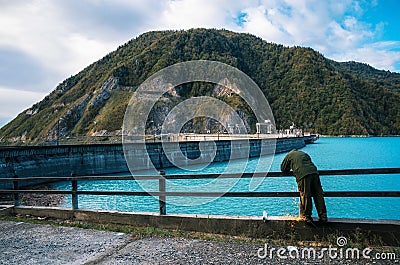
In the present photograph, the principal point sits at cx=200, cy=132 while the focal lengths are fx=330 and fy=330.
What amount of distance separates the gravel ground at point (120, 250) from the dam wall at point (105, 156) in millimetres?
23203

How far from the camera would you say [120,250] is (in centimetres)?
539

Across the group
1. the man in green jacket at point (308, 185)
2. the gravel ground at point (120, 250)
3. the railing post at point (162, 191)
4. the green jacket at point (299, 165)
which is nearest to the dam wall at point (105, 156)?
the gravel ground at point (120, 250)

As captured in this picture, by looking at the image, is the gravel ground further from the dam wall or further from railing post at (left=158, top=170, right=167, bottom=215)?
the dam wall

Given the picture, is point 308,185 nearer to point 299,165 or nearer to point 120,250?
point 299,165

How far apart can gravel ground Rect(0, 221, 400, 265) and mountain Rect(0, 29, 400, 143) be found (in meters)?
131

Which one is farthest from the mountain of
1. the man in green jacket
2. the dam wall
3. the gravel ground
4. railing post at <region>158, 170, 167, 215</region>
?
the man in green jacket

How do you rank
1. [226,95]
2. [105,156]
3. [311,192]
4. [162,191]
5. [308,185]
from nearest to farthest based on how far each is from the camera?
[308,185]
[311,192]
[162,191]
[105,156]
[226,95]

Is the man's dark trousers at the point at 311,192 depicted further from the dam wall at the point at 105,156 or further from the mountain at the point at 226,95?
the mountain at the point at 226,95

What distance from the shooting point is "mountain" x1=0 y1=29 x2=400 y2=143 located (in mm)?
147750

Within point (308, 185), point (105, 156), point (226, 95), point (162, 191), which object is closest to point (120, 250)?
point (162, 191)

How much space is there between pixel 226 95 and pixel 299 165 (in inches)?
6273

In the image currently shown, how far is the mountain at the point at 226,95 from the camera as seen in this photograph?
147750 mm

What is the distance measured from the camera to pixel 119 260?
16.1 ft

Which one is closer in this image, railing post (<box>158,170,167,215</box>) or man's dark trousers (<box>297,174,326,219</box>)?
man's dark trousers (<box>297,174,326,219</box>)
